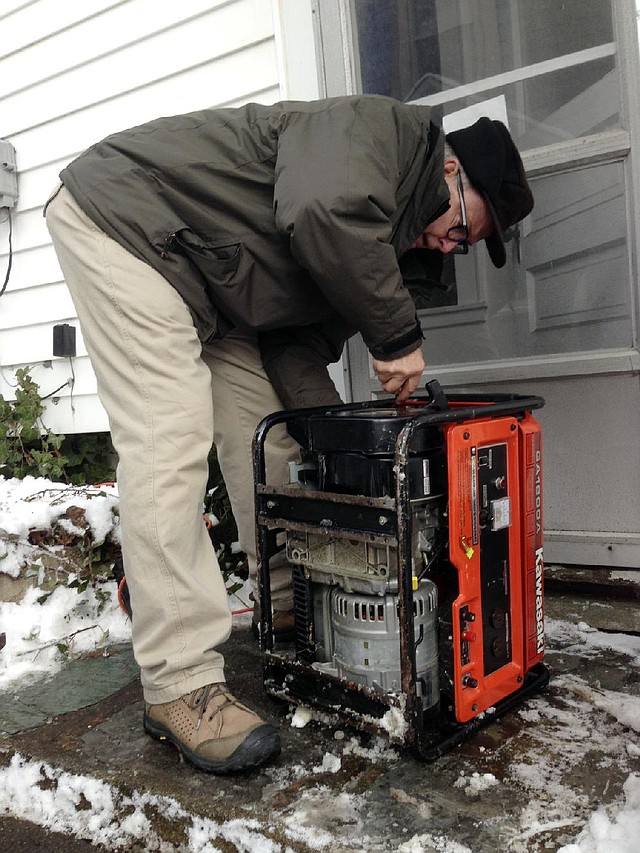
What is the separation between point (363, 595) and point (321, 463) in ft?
1.08

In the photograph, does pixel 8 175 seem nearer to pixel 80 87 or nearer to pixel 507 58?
pixel 80 87

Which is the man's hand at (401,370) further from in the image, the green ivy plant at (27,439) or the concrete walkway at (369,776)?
the green ivy plant at (27,439)

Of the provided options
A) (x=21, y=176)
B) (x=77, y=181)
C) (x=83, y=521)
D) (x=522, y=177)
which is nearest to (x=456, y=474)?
(x=522, y=177)

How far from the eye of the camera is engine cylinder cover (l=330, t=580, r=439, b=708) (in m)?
1.72

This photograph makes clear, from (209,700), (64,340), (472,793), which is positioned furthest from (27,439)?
(472,793)

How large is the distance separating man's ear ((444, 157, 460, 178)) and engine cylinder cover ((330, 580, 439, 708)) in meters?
1.10

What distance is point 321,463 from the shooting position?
1.82m

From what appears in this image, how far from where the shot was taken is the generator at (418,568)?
163 centimetres

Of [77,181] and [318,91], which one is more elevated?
[318,91]

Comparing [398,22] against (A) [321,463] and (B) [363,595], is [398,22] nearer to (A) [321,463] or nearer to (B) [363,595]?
(A) [321,463]

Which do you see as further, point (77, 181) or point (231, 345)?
point (231, 345)

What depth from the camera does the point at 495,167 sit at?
6.58 feet

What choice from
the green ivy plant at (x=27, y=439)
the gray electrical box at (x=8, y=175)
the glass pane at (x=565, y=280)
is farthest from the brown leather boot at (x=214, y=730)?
the gray electrical box at (x=8, y=175)

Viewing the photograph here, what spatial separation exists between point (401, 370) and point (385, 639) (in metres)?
0.67
